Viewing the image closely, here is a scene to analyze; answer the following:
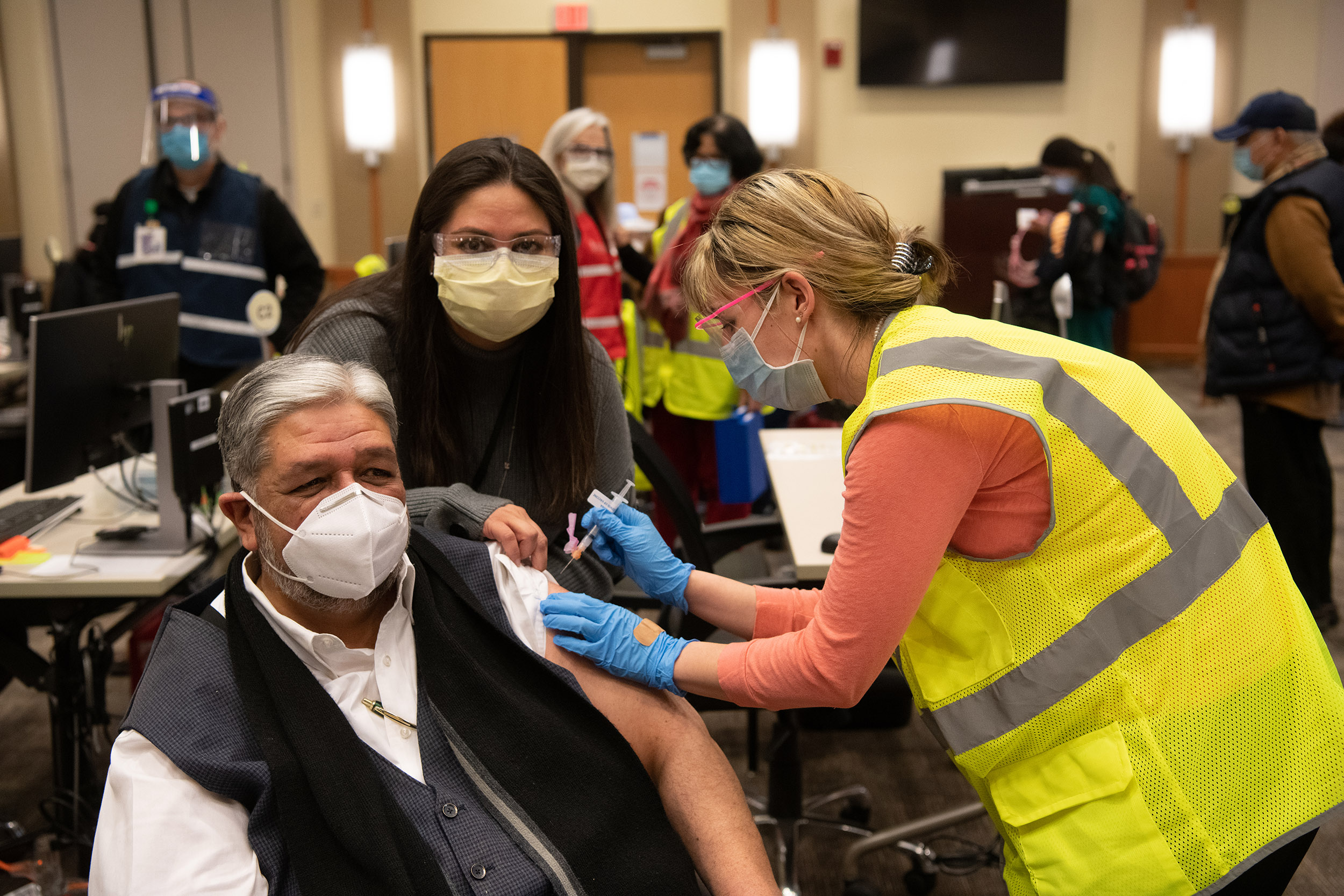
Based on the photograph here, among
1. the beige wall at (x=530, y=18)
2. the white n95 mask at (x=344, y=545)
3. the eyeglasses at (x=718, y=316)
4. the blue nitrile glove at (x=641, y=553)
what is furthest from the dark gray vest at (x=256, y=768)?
the beige wall at (x=530, y=18)

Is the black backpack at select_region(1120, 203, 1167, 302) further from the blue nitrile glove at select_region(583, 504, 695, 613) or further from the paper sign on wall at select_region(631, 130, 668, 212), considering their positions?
the paper sign on wall at select_region(631, 130, 668, 212)

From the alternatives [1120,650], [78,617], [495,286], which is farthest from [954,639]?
[78,617]

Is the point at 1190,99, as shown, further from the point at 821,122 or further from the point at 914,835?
the point at 914,835

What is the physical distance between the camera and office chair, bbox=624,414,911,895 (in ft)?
6.93

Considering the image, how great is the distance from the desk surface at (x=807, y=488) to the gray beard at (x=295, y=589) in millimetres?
803

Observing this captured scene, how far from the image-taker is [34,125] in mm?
6902

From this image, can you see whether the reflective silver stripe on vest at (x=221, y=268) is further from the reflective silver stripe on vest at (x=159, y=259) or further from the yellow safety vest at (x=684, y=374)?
the yellow safety vest at (x=684, y=374)

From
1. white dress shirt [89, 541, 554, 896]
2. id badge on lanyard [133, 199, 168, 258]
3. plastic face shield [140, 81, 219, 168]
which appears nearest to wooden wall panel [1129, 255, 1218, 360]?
plastic face shield [140, 81, 219, 168]

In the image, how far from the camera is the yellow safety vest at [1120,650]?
3.60ft

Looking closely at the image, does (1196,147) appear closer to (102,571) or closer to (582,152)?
(582,152)

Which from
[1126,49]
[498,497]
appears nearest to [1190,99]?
[1126,49]

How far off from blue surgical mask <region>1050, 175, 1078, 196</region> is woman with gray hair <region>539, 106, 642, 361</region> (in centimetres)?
178

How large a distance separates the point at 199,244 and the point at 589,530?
7.78 ft

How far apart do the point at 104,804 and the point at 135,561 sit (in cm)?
116
